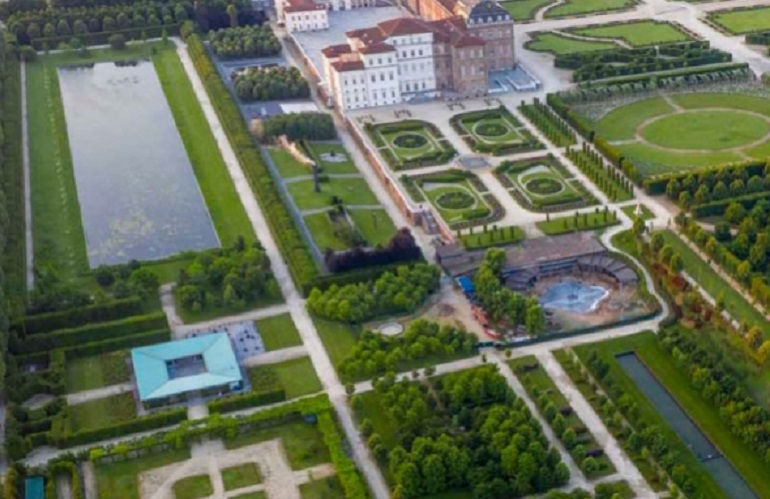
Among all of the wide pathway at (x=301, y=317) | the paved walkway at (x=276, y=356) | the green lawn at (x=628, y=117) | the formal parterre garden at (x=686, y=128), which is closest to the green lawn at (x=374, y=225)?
the wide pathway at (x=301, y=317)

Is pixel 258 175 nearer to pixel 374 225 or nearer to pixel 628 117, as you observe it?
pixel 374 225

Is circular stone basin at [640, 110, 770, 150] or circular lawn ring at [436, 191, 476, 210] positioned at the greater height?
circular stone basin at [640, 110, 770, 150]

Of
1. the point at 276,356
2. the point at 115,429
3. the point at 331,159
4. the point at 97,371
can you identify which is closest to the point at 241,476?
the point at 115,429

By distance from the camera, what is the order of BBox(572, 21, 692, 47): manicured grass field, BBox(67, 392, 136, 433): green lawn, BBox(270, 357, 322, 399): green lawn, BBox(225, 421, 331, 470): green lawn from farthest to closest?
1. BBox(572, 21, 692, 47): manicured grass field
2. BBox(270, 357, 322, 399): green lawn
3. BBox(67, 392, 136, 433): green lawn
4. BBox(225, 421, 331, 470): green lawn

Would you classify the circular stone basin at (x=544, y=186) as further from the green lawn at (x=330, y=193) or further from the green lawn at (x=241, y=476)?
the green lawn at (x=241, y=476)

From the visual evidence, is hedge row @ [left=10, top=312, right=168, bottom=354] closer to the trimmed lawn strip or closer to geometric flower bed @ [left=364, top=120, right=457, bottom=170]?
the trimmed lawn strip

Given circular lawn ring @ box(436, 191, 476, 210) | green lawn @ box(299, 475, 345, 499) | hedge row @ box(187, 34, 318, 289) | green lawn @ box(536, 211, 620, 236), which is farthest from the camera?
circular lawn ring @ box(436, 191, 476, 210)

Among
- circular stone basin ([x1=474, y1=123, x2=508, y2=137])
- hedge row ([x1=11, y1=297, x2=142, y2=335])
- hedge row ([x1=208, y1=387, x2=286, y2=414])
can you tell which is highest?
circular stone basin ([x1=474, y1=123, x2=508, y2=137])

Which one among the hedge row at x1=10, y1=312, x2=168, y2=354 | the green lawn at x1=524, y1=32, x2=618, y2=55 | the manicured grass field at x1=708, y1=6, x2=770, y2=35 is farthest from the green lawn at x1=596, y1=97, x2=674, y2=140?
the hedge row at x1=10, y1=312, x2=168, y2=354
